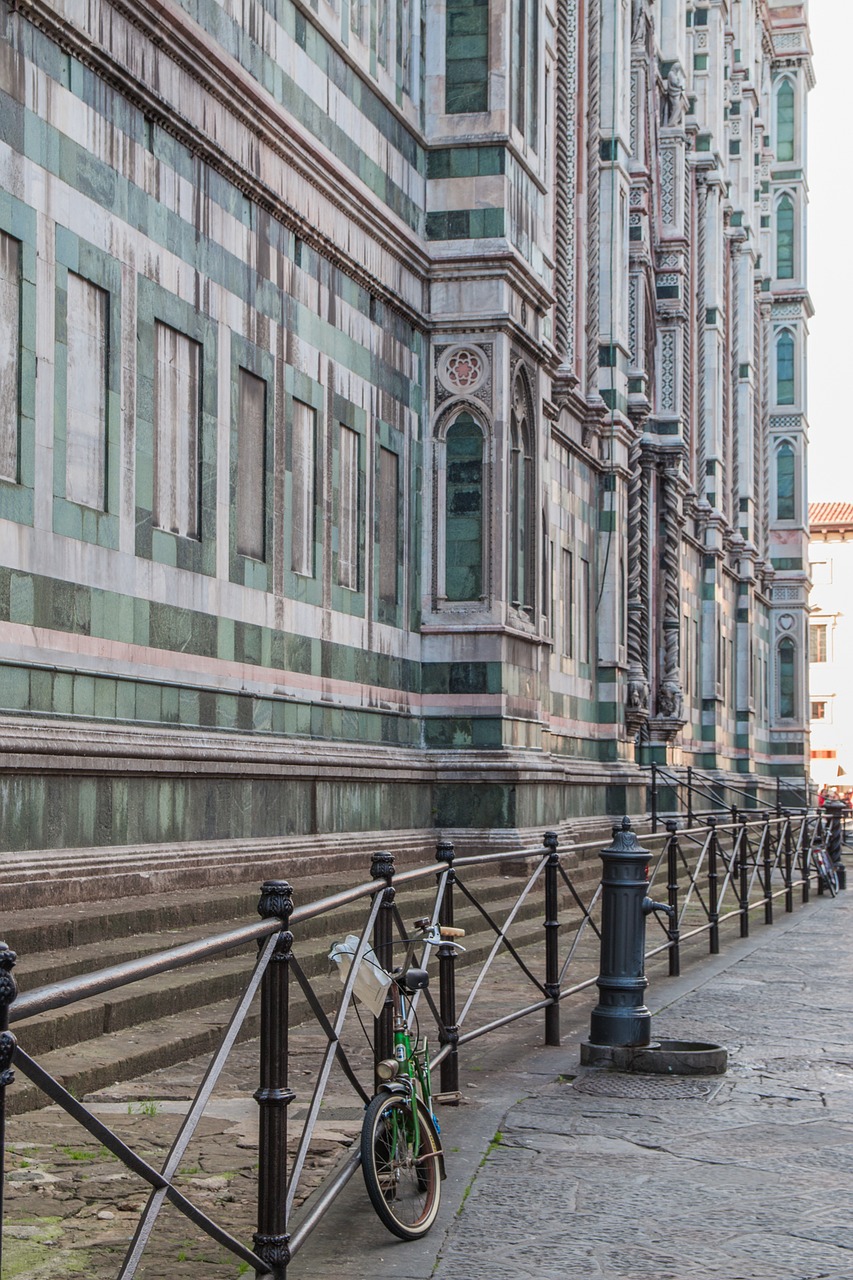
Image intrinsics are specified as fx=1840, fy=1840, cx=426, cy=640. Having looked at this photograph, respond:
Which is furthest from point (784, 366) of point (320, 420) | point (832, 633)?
point (320, 420)

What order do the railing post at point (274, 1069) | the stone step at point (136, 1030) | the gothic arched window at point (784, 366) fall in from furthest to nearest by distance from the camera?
the gothic arched window at point (784, 366), the stone step at point (136, 1030), the railing post at point (274, 1069)

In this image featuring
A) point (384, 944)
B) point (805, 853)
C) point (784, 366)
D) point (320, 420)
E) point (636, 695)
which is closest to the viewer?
point (384, 944)

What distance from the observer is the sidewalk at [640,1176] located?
5.80 metres

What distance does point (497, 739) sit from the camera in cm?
1827

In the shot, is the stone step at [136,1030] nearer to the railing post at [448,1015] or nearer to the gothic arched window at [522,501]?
the railing post at [448,1015]

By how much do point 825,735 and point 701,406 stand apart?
152ft

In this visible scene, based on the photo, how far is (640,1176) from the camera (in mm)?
6973

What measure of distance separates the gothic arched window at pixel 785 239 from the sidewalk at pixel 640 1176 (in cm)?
4611

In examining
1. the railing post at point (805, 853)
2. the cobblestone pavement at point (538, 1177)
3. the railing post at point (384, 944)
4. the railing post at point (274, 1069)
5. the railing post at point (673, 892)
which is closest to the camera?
the railing post at point (274, 1069)

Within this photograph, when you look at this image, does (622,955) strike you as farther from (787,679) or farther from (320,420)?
(787,679)

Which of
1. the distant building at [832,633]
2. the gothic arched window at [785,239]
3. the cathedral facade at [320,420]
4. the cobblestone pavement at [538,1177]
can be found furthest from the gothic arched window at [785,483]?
the cobblestone pavement at [538,1177]

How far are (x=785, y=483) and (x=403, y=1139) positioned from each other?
159 feet

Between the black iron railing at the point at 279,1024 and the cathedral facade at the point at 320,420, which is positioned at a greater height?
the cathedral facade at the point at 320,420

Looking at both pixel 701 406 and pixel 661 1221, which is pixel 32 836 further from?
pixel 701 406
